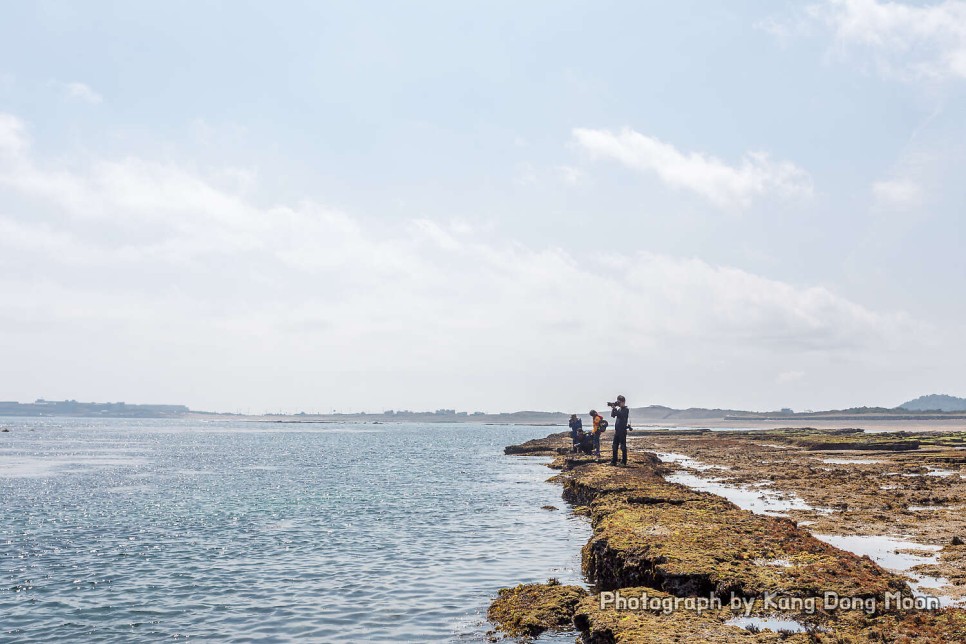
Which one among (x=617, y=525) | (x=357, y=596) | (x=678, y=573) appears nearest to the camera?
(x=678, y=573)

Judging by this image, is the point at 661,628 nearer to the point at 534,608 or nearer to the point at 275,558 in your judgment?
the point at 534,608

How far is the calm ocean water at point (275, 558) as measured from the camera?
13906mm

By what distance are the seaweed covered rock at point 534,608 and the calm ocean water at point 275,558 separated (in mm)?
456

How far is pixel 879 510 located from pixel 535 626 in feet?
49.7

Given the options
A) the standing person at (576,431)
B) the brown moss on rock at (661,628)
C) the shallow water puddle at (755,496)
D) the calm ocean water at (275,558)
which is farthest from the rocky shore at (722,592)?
the standing person at (576,431)

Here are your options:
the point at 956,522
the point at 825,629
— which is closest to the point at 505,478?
the point at 956,522

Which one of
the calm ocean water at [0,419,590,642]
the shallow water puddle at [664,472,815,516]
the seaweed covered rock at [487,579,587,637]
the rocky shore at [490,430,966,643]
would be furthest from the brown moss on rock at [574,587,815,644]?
the shallow water puddle at [664,472,815,516]

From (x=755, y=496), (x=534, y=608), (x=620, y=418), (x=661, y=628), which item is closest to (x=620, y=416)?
(x=620, y=418)

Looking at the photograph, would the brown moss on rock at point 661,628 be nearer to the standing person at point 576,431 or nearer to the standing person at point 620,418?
the standing person at point 620,418

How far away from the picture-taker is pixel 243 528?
25.9 m

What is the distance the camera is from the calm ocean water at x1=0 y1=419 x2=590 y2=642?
13906 millimetres

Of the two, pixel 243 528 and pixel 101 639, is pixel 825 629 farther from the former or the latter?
pixel 243 528

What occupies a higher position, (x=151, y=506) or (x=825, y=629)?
(x=825, y=629)

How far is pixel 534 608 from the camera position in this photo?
13.2m
